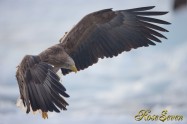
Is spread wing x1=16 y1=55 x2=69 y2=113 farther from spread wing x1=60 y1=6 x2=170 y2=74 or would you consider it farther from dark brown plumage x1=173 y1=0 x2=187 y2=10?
dark brown plumage x1=173 y1=0 x2=187 y2=10

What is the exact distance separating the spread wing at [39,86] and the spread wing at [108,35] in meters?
0.96

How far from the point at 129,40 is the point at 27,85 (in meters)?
1.43

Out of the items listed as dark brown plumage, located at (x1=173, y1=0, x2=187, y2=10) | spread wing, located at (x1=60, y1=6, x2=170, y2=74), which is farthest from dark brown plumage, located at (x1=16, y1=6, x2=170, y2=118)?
dark brown plumage, located at (x1=173, y1=0, x2=187, y2=10)

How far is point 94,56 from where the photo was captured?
3.33 meters

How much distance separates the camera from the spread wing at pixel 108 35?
10.5 feet

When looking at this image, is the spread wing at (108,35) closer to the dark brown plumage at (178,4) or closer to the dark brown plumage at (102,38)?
the dark brown plumage at (102,38)

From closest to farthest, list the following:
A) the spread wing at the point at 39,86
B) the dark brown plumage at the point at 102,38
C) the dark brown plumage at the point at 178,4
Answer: the dark brown plumage at the point at 178,4 < the spread wing at the point at 39,86 < the dark brown plumage at the point at 102,38

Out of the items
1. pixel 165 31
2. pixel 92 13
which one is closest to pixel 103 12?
pixel 92 13

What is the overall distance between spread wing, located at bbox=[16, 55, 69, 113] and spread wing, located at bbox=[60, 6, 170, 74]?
3.14 ft

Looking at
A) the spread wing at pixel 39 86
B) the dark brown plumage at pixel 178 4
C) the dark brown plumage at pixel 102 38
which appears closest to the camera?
the dark brown plumage at pixel 178 4

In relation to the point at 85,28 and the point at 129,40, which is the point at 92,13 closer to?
the point at 85,28

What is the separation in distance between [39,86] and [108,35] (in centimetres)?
140

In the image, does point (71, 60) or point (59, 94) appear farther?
point (71, 60)

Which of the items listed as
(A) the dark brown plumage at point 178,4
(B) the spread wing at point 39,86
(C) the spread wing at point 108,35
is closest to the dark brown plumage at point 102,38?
(C) the spread wing at point 108,35
